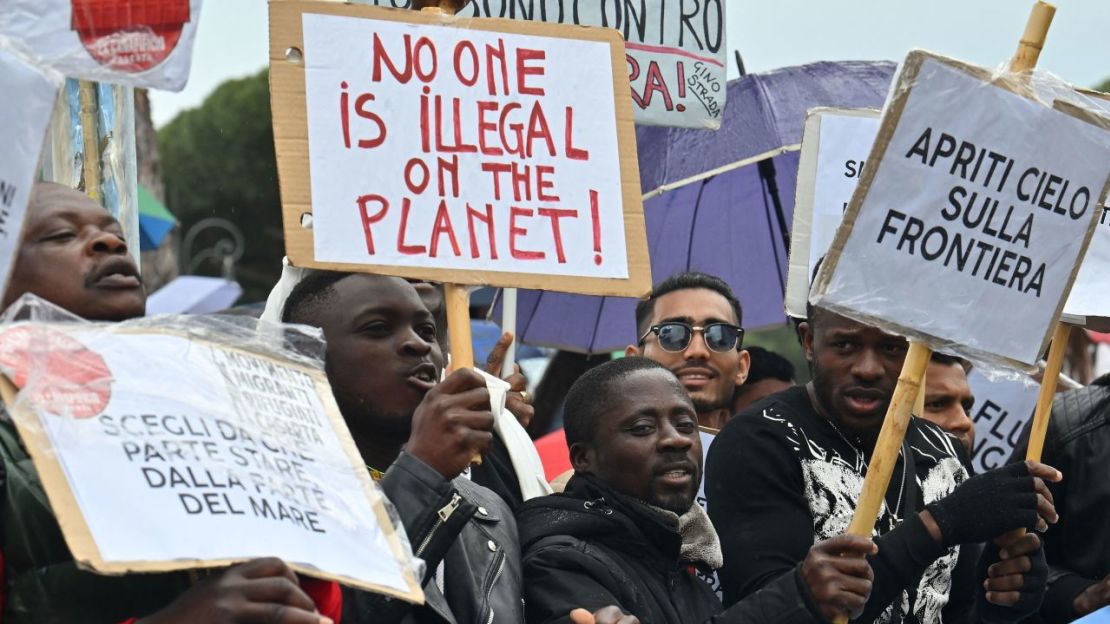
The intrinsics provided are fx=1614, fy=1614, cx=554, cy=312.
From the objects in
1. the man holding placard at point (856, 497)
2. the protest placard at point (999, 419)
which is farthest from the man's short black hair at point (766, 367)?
the man holding placard at point (856, 497)

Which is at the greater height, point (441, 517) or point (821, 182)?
point (821, 182)

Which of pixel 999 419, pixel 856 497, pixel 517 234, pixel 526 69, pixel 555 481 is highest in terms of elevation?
pixel 526 69

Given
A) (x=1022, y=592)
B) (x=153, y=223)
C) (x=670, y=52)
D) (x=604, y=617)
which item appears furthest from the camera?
(x=153, y=223)

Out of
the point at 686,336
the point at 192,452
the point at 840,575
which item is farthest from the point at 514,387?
the point at 192,452

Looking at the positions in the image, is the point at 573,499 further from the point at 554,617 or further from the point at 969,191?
the point at 969,191

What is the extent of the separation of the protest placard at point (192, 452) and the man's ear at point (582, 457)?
1176mm

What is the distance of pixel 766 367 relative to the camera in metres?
5.96

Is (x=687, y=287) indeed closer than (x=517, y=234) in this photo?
No

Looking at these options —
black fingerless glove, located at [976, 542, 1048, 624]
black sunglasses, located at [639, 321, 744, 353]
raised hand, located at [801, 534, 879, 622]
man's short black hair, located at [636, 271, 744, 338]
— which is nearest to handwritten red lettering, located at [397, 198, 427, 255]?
raised hand, located at [801, 534, 879, 622]

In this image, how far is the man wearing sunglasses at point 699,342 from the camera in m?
5.27

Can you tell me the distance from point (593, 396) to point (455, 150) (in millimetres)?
911

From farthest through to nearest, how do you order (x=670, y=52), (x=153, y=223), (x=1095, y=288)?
(x=153, y=223)
(x=670, y=52)
(x=1095, y=288)

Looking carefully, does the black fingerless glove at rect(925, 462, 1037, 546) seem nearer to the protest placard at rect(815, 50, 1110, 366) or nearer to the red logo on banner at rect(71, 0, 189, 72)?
the protest placard at rect(815, 50, 1110, 366)

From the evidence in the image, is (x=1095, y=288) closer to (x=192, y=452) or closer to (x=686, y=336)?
(x=686, y=336)
